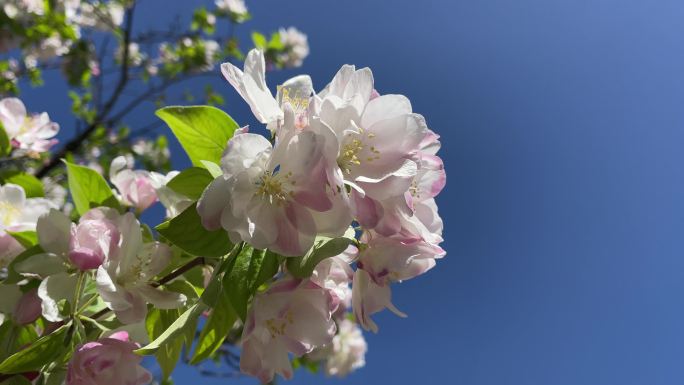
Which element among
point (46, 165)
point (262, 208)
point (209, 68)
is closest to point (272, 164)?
point (262, 208)

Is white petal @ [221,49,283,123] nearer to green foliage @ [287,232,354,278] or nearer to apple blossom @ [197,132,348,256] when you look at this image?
apple blossom @ [197,132,348,256]

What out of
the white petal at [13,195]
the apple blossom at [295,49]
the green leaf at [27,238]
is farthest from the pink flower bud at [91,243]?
the apple blossom at [295,49]

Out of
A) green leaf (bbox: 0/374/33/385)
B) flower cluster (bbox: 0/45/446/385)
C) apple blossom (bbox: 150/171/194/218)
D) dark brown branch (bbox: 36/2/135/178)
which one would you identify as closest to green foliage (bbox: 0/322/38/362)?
flower cluster (bbox: 0/45/446/385)

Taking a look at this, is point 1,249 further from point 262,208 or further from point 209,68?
point 209,68

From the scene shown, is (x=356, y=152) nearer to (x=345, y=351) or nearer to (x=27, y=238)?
(x=27, y=238)

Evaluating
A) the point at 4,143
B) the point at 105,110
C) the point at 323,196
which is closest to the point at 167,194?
the point at 323,196

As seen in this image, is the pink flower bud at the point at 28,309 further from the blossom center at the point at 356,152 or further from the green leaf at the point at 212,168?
the blossom center at the point at 356,152
